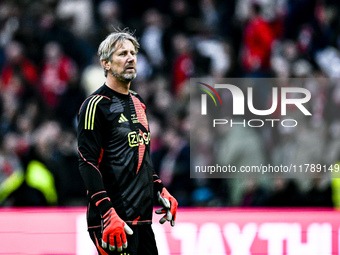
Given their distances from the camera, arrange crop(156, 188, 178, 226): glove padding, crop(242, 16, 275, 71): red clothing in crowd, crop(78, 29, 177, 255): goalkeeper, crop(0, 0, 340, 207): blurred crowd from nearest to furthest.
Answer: crop(78, 29, 177, 255): goalkeeper < crop(156, 188, 178, 226): glove padding < crop(0, 0, 340, 207): blurred crowd < crop(242, 16, 275, 71): red clothing in crowd

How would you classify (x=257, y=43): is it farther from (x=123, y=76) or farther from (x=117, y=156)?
(x=117, y=156)

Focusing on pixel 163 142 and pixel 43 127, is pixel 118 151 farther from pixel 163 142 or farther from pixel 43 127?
pixel 43 127

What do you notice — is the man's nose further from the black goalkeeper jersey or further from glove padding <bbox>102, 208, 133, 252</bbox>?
glove padding <bbox>102, 208, 133, 252</bbox>

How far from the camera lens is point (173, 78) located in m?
9.38

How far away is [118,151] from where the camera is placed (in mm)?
3973

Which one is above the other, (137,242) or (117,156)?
(117,156)

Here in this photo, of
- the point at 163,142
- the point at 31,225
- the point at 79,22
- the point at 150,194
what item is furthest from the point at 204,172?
the point at 150,194

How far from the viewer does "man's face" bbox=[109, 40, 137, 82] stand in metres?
3.98

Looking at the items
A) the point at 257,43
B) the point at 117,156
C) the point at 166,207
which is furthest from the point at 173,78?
the point at 117,156

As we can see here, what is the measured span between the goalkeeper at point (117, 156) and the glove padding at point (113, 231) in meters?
0.01

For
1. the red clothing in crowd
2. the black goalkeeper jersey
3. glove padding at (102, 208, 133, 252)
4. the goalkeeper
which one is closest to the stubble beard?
the goalkeeper

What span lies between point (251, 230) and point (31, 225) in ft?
7.25

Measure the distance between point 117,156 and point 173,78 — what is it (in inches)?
216

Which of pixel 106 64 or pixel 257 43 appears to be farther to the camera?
pixel 257 43
